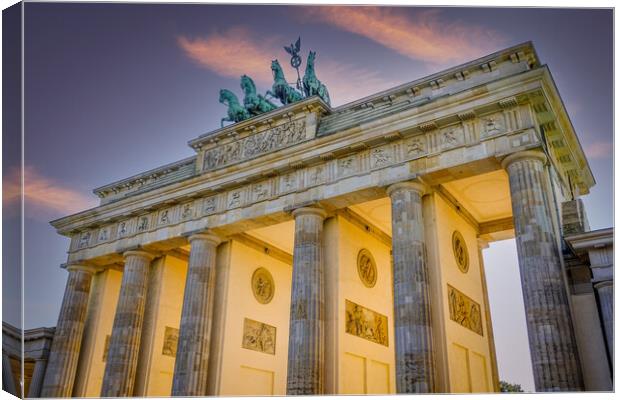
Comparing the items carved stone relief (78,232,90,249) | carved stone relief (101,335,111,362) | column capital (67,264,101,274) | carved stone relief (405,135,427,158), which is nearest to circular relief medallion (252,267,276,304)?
carved stone relief (101,335,111,362)

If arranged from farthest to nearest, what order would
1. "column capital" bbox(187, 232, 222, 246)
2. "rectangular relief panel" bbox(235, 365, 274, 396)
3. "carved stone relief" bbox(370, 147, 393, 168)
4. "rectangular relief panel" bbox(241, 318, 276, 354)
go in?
"rectangular relief panel" bbox(241, 318, 276, 354)
"column capital" bbox(187, 232, 222, 246)
"rectangular relief panel" bbox(235, 365, 274, 396)
"carved stone relief" bbox(370, 147, 393, 168)

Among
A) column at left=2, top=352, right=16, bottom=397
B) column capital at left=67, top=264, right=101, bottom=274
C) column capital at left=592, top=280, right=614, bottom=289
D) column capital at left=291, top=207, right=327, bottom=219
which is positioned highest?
column capital at left=291, top=207, right=327, bottom=219

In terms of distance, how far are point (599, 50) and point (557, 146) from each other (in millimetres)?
5166

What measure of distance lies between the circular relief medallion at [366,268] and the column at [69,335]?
1228 centimetres

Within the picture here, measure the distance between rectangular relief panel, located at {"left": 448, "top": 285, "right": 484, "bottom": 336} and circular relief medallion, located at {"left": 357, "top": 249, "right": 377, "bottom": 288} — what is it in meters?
3.65

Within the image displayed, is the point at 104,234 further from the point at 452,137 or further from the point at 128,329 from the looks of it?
the point at 452,137

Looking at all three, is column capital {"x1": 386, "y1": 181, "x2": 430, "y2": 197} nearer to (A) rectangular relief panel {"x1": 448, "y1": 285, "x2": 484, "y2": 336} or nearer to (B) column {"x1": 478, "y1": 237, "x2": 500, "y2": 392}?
(A) rectangular relief panel {"x1": 448, "y1": 285, "x2": 484, "y2": 336}

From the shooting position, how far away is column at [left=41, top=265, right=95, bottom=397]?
2270 cm

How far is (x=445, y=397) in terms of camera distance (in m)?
13.9

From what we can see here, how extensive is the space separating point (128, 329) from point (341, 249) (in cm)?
909

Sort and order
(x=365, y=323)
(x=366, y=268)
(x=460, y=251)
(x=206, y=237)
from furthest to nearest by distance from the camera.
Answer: (x=206, y=237)
(x=366, y=268)
(x=365, y=323)
(x=460, y=251)

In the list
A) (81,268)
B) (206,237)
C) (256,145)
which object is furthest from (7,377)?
(81,268)

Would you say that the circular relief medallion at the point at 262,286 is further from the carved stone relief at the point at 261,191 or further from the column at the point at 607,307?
the column at the point at 607,307

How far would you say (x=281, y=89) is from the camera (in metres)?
22.5
